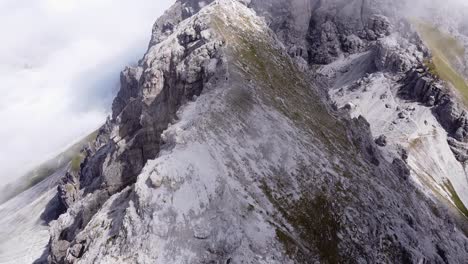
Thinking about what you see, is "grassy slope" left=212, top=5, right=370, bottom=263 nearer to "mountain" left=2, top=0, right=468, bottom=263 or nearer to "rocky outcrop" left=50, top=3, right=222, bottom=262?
"mountain" left=2, top=0, right=468, bottom=263

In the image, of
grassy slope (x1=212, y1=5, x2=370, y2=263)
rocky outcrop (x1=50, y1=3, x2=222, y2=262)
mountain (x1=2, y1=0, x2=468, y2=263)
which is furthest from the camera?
rocky outcrop (x1=50, y1=3, x2=222, y2=262)

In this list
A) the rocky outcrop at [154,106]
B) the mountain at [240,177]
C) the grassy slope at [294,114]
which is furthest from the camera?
the rocky outcrop at [154,106]

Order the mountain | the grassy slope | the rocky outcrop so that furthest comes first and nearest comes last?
the rocky outcrop → the grassy slope → the mountain

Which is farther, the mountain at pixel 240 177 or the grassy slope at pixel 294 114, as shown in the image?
the grassy slope at pixel 294 114

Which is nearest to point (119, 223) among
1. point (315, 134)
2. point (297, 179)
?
point (297, 179)

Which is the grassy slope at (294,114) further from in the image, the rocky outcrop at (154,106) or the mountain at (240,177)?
the rocky outcrop at (154,106)

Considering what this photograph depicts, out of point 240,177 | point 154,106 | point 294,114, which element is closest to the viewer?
point 240,177

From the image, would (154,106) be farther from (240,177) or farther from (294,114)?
(240,177)

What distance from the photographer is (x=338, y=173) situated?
282 feet

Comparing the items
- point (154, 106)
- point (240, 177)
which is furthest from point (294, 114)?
point (154, 106)

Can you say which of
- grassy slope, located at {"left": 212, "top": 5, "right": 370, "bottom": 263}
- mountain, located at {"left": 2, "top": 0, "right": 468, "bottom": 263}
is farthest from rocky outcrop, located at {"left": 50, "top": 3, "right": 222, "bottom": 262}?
Answer: grassy slope, located at {"left": 212, "top": 5, "right": 370, "bottom": 263}

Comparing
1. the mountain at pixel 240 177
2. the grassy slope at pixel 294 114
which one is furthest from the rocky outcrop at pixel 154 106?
the grassy slope at pixel 294 114

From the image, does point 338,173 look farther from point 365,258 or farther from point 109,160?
point 109,160

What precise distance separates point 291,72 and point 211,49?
25034 millimetres
